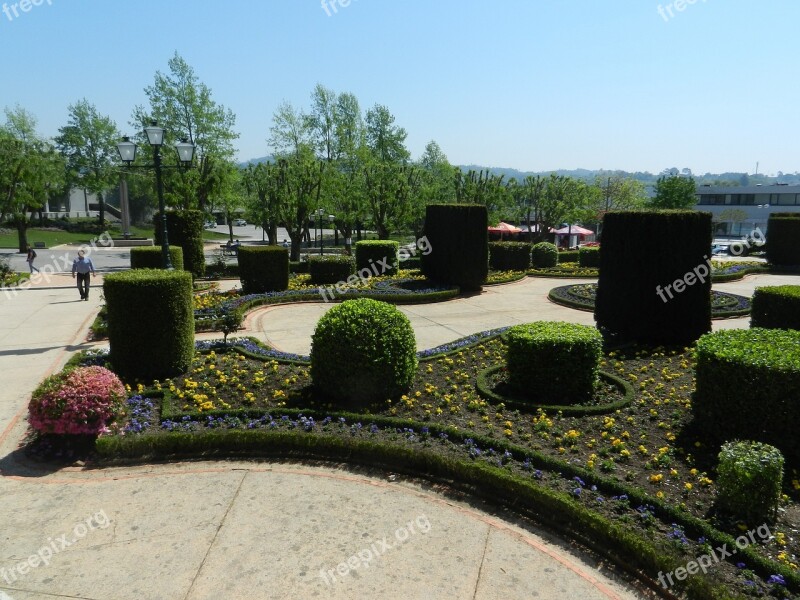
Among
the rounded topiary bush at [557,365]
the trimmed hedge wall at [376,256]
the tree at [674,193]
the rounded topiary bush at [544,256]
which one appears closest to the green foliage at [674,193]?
the tree at [674,193]

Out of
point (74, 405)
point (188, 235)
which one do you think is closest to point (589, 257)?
point (188, 235)

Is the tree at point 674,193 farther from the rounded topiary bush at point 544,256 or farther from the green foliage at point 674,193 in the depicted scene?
the rounded topiary bush at point 544,256

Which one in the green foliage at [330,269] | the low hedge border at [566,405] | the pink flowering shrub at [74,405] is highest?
the green foliage at [330,269]

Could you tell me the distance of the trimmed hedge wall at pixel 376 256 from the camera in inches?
861

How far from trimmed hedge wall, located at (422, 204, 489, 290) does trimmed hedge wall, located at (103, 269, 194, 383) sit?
1161cm

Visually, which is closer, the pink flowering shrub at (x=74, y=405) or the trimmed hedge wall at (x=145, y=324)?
the pink flowering shrub at (x=74, y=405)

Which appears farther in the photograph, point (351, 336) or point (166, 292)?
point (166, 292)

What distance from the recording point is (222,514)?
18.2 feet

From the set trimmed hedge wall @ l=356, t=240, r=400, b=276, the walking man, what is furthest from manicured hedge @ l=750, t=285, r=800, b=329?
the walking man

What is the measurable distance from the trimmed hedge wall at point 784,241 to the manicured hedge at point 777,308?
18.9 meters

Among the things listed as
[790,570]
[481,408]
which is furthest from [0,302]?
[790,570]

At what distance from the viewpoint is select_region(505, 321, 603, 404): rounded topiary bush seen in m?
7.87

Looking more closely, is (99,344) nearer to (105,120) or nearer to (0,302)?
(0,302)

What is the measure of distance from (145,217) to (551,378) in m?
78.6
